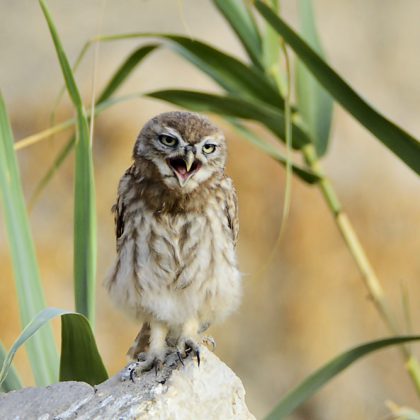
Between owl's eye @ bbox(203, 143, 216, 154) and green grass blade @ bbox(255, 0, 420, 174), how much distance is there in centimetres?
33

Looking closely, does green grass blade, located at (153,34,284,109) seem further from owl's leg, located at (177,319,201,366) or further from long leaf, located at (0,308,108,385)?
long leaf, located at (0,308,108,385)

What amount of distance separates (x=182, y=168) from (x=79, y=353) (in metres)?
0.64

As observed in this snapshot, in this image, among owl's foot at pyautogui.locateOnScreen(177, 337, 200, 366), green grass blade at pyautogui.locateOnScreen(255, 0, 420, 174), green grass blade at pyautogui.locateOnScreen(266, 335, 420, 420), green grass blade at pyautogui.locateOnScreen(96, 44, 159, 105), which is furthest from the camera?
green grass blade at pyautogui.locateOnScreen(96, 44, 159, 105)

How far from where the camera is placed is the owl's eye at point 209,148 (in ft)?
10.6

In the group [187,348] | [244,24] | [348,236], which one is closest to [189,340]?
[187,348]

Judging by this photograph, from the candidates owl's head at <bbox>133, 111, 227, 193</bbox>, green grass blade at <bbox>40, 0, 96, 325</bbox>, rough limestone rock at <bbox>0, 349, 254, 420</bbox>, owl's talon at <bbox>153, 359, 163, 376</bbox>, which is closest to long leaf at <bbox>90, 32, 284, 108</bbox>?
owl's head at <bbox>133, 111, 227, 193</bbox>

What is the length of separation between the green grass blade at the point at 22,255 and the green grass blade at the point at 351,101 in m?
0.72

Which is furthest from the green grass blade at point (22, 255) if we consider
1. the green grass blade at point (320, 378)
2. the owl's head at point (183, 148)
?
the green grass blade at point (320, 378)

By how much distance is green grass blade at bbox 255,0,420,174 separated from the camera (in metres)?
3.00

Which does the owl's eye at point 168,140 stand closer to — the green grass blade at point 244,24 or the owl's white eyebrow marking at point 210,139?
the owl's white eyebrow marking at point 210,139

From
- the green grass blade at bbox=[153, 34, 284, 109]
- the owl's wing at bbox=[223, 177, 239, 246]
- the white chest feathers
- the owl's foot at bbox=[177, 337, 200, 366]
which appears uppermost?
the green grass blade at bbox=[153, 34, 284, 109]

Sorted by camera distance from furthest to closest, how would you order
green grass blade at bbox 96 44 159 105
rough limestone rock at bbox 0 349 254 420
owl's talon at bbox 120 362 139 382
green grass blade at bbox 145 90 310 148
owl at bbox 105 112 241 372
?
1. green grass blade at bbox 96 44 159 105
2. green grass blade at bbox 145 90 310 148
3. owl at bbox 105 112 241 372
4. owl's talon at bbox 120 362 139 382
5. rough limestone rock at bbox 0 349 254 420

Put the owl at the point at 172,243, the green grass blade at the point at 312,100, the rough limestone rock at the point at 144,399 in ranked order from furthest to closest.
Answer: the green grass blade at the point at 312,100 < the owl at the point at 172,243 < the rough limestone rock at the point at 144,399

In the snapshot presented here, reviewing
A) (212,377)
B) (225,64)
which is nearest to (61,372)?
(212,377)
